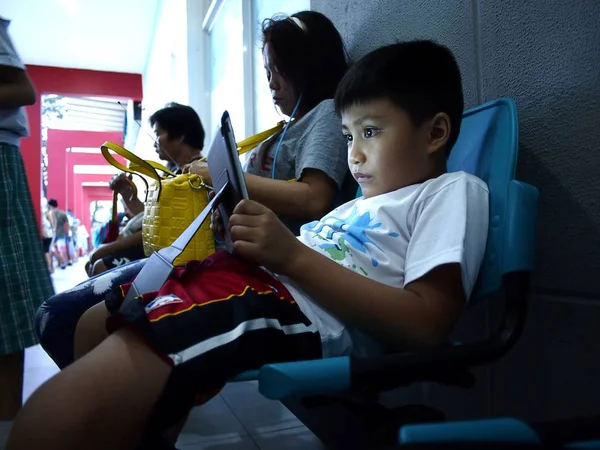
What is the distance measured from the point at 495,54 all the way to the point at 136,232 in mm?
1541

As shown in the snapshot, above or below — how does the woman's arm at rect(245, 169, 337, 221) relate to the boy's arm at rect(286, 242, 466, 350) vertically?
above

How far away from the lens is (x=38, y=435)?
399 millimetres

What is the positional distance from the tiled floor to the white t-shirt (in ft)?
2.02

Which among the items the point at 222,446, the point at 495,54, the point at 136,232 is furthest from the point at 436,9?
the point at 136,232

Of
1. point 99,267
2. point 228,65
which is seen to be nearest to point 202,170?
point 99,267

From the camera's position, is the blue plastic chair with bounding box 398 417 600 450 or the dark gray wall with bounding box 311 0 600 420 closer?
the blue plastic chair with bounding box 398 417 600 450

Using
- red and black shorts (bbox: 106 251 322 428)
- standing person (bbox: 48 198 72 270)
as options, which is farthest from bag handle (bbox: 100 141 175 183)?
standing person (bbox: 48 198 72 270)

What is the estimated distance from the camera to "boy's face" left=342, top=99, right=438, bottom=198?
670mm

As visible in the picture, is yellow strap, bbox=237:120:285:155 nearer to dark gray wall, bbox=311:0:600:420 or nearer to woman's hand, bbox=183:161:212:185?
woman's hand, bbox=183:161:212:185

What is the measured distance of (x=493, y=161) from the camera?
0.64 m

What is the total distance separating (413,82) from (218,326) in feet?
1.53

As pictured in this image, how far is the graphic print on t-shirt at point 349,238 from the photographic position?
622 millimetres

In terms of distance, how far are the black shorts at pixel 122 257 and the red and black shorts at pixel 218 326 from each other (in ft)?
4.06

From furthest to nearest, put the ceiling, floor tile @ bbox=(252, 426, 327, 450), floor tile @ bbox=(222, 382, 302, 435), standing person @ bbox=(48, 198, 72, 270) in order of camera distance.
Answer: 1. standing person @ bbox=(48, 198, 72, 270)
2. the ceiling
3. floor tile @ bbox=(222, 382, 302, 435)
4. floor tile @ bbox=(252, 426, 327, 450)
